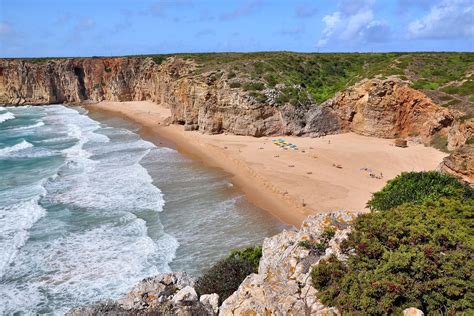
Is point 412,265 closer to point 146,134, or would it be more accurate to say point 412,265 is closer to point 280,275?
point 280,275

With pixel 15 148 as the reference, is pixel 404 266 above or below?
above

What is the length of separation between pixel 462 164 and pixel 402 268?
648 inches

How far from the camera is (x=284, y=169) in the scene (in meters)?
27.8

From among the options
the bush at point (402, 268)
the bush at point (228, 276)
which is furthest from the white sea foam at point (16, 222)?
the bush at point (402, 268)

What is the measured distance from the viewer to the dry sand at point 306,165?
72.6 ft

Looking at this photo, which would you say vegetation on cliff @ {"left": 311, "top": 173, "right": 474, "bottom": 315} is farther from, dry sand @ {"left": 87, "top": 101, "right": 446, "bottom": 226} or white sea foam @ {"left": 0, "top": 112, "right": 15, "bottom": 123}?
white sea foam @ {"left": 0, "top": 112, "right": 15, "bottom": 123}

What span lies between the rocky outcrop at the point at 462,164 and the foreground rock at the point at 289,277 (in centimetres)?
1384

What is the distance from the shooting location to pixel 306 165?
2848 centimetres

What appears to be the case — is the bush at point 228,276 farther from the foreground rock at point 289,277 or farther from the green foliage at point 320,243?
the green foliage at point 320,243

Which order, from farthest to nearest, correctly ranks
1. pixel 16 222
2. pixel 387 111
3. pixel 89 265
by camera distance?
pixel 387 111 < pixel 16 222 < pixel 89 265

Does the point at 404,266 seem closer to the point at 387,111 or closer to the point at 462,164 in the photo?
the point at 462,164

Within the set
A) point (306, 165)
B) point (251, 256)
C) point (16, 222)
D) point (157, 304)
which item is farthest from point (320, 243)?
point (306, 165)

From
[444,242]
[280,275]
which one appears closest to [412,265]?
[444,242]

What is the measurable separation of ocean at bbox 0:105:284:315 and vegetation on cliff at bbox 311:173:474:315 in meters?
8.62
